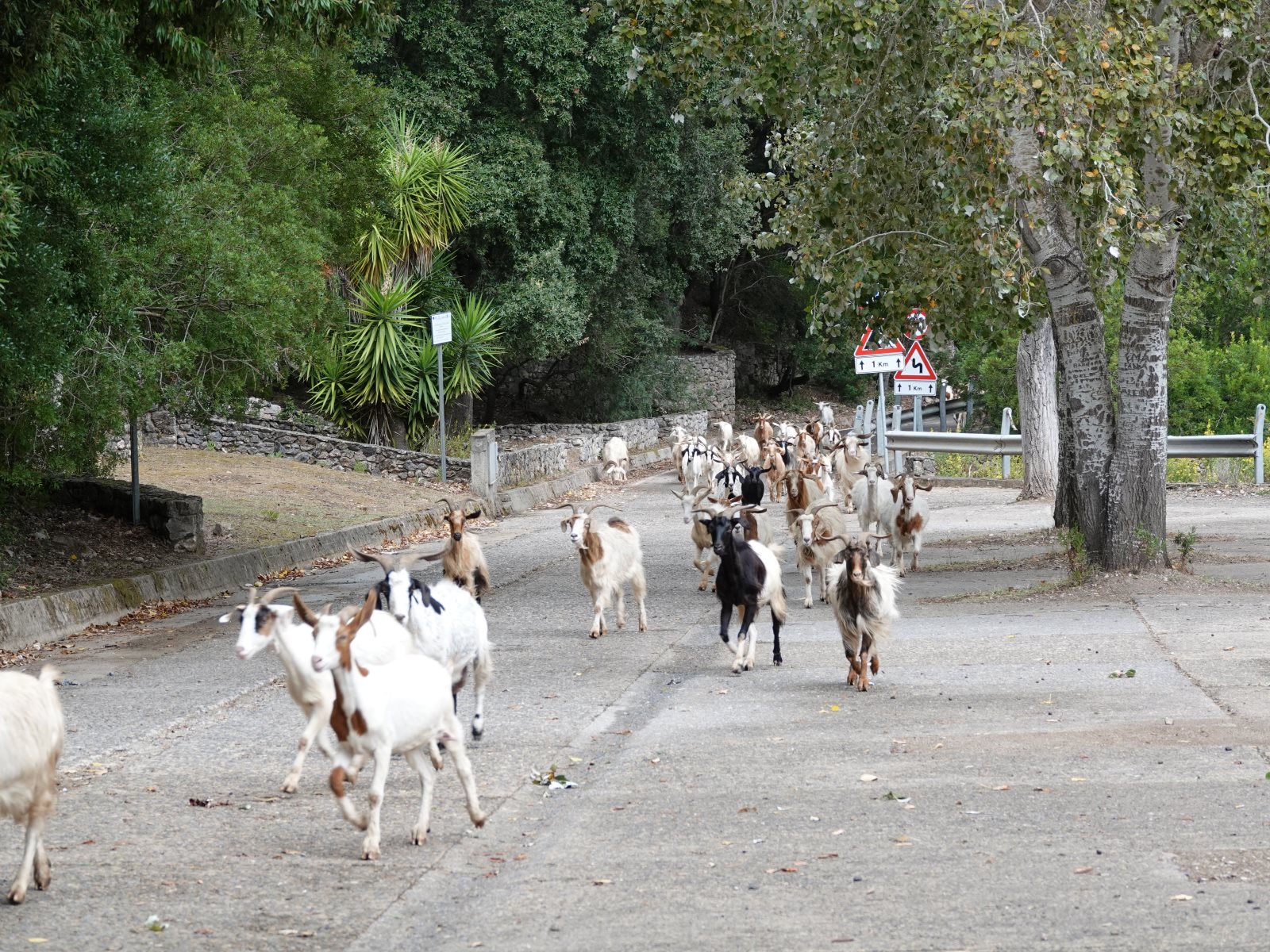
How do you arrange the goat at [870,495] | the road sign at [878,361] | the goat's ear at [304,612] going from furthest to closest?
1. the road sign at [878,361]
2. the goat at [870,495]
3. the goat's ear at [304,612]

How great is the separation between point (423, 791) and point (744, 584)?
5206 millimetres

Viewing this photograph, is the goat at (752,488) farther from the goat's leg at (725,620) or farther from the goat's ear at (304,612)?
the goat's ear at (304,612)

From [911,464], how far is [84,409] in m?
22.5

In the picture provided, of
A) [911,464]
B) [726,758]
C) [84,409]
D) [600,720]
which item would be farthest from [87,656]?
[911,464]

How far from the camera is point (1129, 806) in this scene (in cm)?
797

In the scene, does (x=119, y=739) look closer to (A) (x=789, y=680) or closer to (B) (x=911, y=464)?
(A) (x=789, y=680)

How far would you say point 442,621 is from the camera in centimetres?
966

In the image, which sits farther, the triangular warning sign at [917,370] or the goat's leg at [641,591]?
the triangular warning sign at [917,370]

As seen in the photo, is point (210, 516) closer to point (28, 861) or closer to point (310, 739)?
point (310, 739)

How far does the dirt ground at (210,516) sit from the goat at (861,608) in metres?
8.46

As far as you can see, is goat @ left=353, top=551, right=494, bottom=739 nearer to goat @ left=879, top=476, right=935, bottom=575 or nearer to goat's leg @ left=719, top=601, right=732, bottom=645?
goat's leg @ left=719, top=601, right=732, bottom=645

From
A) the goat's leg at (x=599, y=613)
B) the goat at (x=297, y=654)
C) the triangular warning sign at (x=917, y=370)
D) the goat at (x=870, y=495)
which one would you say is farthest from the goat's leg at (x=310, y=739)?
the triangular warning sign at (x=917, y=370)

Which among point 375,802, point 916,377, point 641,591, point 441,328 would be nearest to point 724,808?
point 375,802

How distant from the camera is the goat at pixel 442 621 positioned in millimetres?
9539
